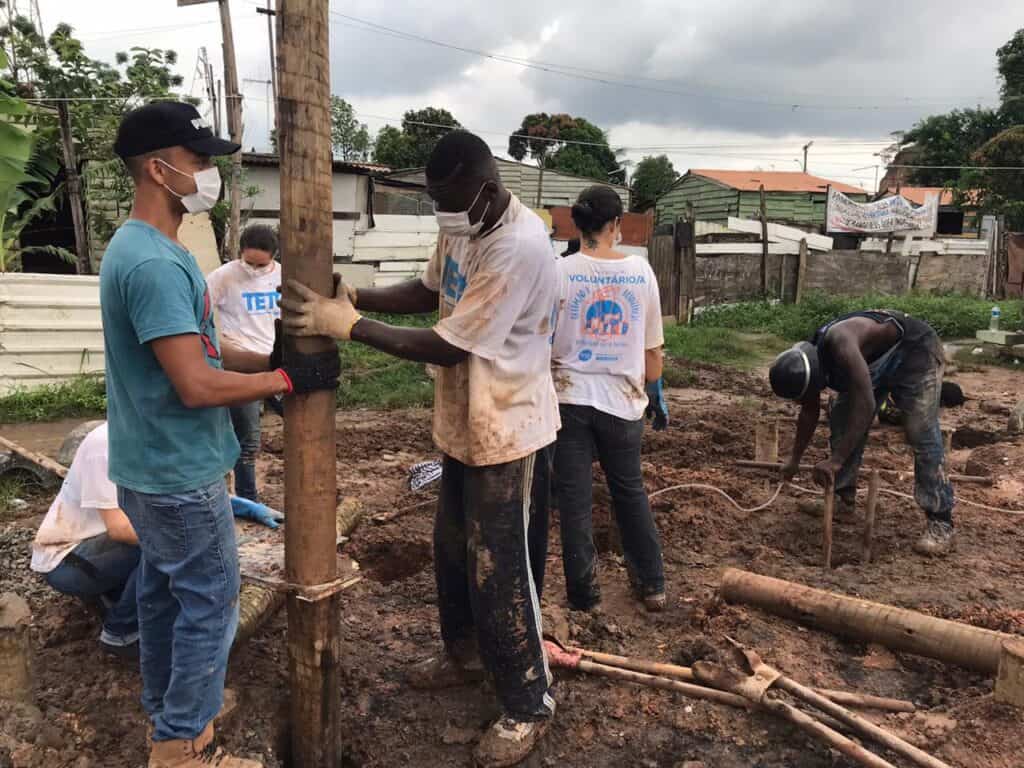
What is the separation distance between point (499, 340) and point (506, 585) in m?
0.87

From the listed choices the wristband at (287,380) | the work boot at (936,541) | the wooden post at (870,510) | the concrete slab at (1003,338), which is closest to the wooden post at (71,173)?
the wristband at (287,380)

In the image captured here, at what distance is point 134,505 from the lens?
220 cm

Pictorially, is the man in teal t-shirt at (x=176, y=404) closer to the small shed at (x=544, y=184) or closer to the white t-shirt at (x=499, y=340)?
the white t-shirt at (x=499, y=340)

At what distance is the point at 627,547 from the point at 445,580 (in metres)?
1.19

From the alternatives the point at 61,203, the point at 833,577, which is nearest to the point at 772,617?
the point at 833,577

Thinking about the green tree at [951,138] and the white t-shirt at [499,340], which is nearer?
the white t-shirt at [499,340]

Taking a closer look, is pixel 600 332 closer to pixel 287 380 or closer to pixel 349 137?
pixel 287 380

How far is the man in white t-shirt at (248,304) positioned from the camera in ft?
15.6

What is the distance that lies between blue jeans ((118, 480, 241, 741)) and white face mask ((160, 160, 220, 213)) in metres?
0.82

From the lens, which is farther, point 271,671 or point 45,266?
point 45,266

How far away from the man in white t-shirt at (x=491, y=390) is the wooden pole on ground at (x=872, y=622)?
137cm

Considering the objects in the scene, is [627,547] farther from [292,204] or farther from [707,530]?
[292,204]

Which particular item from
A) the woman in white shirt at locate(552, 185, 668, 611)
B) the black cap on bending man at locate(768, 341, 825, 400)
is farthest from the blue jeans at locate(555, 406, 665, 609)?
the black cap on bending man at locate(768, 341, 825, 400)

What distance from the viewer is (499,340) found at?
96.7 inches
